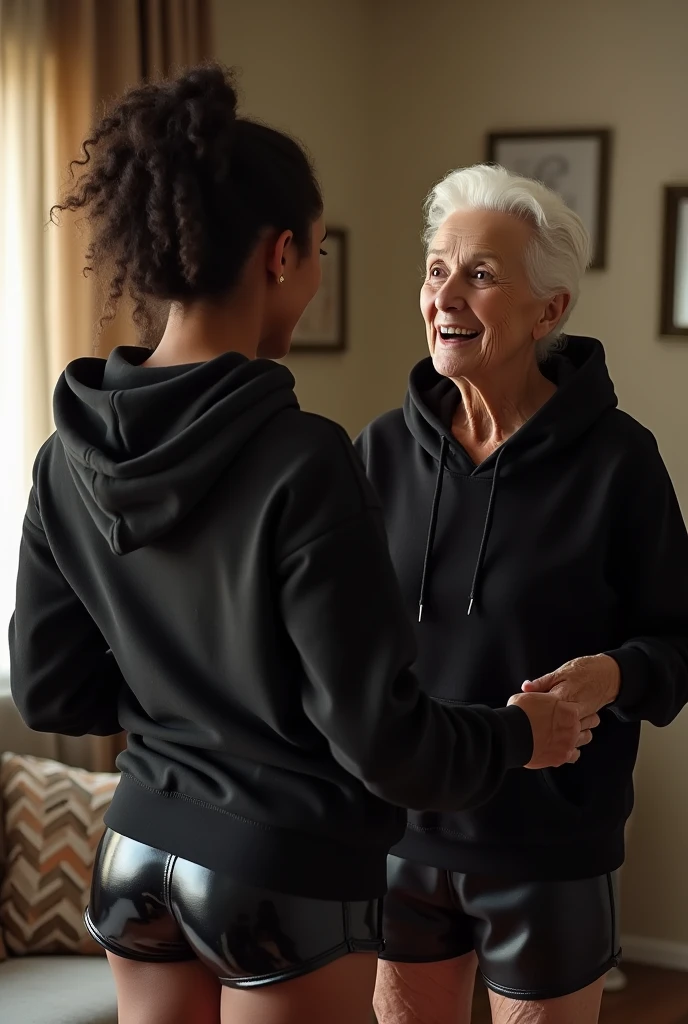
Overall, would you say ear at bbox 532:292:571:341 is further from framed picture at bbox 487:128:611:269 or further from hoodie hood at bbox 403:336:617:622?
framed picture at bbox 487:128:611:269

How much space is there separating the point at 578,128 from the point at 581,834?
272 cm

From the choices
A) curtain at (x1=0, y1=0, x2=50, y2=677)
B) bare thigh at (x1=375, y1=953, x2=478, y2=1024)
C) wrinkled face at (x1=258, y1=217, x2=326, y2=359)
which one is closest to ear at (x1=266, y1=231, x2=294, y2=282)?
wrinkled face at (x1=258, y1=217, x2=326, y2=359)

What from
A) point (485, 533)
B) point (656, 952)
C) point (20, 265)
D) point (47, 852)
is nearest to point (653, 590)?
point (485, 533)

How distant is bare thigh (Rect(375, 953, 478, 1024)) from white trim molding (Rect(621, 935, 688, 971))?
2237 millimetres

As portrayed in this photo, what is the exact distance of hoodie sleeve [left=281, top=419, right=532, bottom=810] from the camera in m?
1.10

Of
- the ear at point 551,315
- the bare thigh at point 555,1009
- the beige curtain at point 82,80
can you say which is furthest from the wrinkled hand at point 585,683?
the beige curtain at point 82,80

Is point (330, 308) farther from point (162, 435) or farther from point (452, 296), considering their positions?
point (162, 435)

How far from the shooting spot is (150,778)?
1273mm

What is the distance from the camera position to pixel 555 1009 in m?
1.62

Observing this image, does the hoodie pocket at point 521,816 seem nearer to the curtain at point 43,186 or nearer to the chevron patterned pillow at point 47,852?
the chevron patterned pillow at point 47,852

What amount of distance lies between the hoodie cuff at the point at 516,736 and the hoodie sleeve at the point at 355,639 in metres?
0.13

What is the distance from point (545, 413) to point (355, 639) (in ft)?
2.25

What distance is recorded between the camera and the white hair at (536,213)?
178 centimetres

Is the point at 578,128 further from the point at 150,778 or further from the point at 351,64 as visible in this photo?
the point at 150,778
